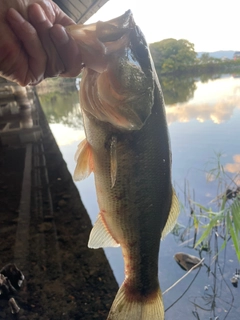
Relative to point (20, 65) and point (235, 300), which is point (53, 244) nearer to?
point (235, 300)

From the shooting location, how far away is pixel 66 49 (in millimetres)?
1443

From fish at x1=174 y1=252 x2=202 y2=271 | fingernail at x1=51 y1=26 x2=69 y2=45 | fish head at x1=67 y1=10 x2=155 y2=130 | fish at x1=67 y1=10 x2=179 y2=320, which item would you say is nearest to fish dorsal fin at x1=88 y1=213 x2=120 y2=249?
fish at x1=67 y1=10 x2=179 y2=320

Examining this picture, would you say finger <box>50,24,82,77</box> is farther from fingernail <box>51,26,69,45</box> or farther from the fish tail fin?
the fish tail fin

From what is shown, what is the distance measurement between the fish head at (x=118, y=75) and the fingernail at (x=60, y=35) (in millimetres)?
62

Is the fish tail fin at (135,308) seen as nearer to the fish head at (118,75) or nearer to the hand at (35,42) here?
the fish head at (118,75)

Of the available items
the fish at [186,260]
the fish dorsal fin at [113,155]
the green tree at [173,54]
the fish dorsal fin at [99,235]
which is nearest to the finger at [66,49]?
the fish dorsal fin at [113,155]

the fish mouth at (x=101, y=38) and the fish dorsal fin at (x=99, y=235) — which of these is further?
the fish dorsal fin at (x=99, y=235)

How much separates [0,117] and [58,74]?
17202 millimetres

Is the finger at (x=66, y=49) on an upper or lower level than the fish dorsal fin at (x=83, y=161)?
upper

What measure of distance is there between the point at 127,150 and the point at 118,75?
1.26 ft

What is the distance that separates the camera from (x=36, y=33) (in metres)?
1.43

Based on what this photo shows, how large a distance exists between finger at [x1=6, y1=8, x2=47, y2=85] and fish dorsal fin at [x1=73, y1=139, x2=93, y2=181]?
0.44 meters

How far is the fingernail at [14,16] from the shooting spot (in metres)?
1.35

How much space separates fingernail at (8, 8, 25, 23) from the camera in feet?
4.44
